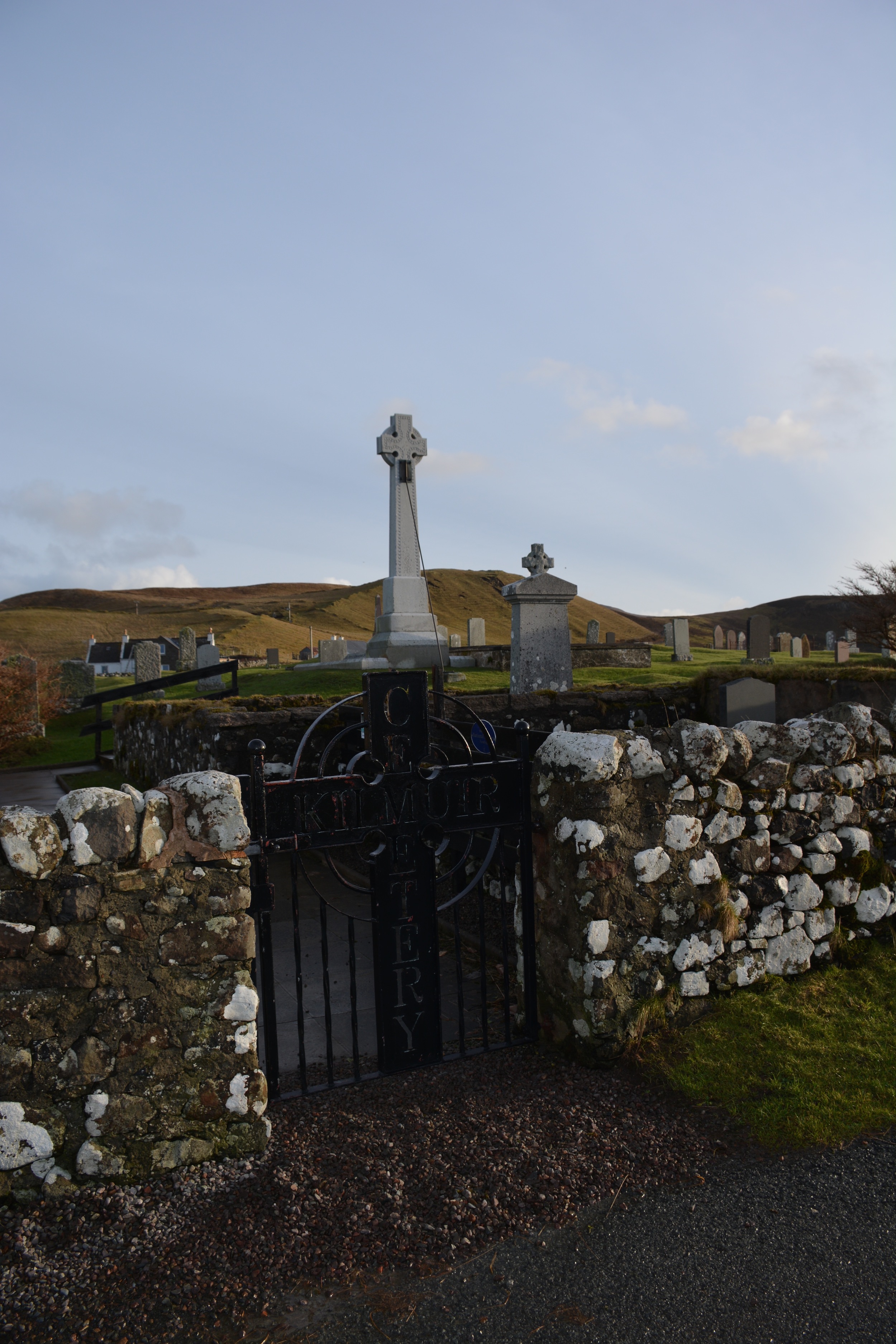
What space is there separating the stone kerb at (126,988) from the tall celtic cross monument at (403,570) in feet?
43.8

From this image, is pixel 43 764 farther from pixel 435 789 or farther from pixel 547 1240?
pixel 547 1240

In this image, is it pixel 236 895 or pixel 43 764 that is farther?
pixel 43 764

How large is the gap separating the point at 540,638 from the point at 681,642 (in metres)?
12.9

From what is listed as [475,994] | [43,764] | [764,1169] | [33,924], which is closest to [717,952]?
[764,1169]

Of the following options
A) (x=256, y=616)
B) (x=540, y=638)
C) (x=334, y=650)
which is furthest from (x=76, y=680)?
(x=256, y=616)

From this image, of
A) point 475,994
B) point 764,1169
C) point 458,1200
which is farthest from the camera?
point 475,994

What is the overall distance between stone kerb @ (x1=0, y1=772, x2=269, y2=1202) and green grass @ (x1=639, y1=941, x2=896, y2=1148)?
2071 millimetres

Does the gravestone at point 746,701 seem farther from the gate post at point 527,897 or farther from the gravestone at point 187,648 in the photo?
the gravestone at point 187,648

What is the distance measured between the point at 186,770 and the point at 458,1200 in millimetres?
7804

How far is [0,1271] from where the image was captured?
2.88 m

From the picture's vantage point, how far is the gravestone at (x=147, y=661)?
77.5ft

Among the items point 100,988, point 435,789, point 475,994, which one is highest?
point 435,789

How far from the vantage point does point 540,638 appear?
12953 mm

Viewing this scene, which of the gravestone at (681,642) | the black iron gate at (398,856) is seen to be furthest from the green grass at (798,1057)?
the gravestone at (681,642)
